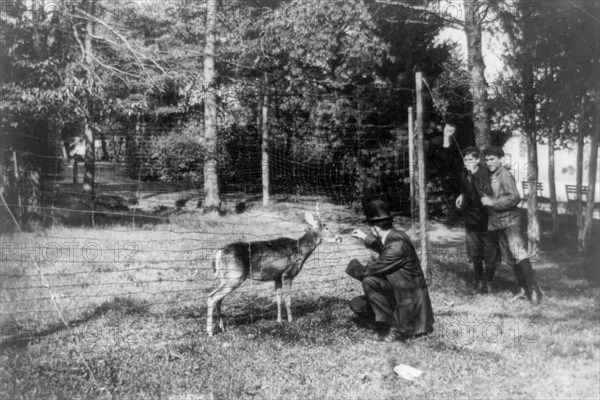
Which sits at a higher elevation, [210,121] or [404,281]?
[210,121]

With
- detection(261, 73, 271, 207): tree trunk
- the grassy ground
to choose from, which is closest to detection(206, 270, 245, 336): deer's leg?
the grassy ground

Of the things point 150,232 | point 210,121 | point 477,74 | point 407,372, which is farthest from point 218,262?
point 210,121

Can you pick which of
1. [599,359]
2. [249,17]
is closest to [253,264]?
[599,359]

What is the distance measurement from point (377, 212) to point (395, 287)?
82 centimetres

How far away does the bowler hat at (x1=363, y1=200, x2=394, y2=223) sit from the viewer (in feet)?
19.1

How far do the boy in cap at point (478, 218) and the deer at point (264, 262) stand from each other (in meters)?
2.41

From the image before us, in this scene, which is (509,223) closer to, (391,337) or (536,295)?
(536,295)

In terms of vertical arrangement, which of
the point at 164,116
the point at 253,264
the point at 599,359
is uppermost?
the point at 164,116

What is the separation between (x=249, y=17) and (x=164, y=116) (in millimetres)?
4692

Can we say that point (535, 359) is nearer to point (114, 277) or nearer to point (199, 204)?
point (114, 277)

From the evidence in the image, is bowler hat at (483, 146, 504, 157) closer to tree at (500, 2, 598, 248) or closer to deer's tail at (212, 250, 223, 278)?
tree at (500, 2, 598, 248)

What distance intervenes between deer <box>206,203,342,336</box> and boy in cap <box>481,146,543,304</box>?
7.80 ft

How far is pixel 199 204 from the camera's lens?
1630cm

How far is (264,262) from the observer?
621 cm
